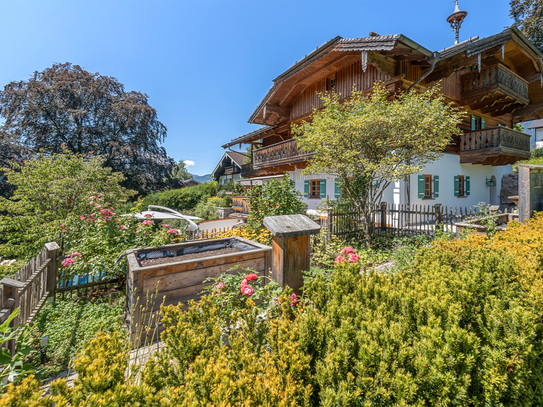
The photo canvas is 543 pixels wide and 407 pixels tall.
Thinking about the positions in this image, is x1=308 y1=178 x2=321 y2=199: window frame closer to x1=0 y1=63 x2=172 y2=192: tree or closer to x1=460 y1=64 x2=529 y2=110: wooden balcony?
x1=460 y1=64 x2=529 y2=110: wooden balcony

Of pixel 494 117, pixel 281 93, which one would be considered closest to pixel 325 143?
pixel 281 93

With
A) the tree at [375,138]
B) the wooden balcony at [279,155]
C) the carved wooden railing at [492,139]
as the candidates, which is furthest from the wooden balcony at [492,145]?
the wooden balcony at [279,155]

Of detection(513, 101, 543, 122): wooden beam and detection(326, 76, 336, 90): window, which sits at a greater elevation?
detection(326, 76, 336, 90): window

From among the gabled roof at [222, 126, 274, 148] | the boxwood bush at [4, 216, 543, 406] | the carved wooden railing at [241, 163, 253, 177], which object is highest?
the gabled roof at [222, 126, 274, 148]

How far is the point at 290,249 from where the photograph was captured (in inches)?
97.5

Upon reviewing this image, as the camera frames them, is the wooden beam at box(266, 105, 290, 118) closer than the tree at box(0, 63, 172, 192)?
Yes

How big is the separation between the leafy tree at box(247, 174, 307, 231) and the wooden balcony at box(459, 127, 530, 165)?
11.7 m

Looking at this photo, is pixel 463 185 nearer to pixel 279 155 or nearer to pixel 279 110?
pixel 279 155

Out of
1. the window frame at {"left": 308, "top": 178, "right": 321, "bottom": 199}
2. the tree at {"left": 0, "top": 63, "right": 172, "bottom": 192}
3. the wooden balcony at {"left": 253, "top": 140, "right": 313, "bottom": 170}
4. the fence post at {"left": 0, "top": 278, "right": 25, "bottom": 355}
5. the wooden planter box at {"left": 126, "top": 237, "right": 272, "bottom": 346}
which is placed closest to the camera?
the fence post at {"left": 0, "top": 278, "right": 25, "bottom": 355}

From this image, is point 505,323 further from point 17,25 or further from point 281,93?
point 281,93

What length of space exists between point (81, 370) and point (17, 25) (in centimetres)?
1093

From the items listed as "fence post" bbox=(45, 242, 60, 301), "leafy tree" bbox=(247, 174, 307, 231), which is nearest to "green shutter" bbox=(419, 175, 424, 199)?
"leafy tree" bbox=(247, 174, 307, 231)

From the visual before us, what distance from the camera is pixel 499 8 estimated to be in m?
17.5

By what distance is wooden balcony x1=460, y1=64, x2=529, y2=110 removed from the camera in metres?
11.8
